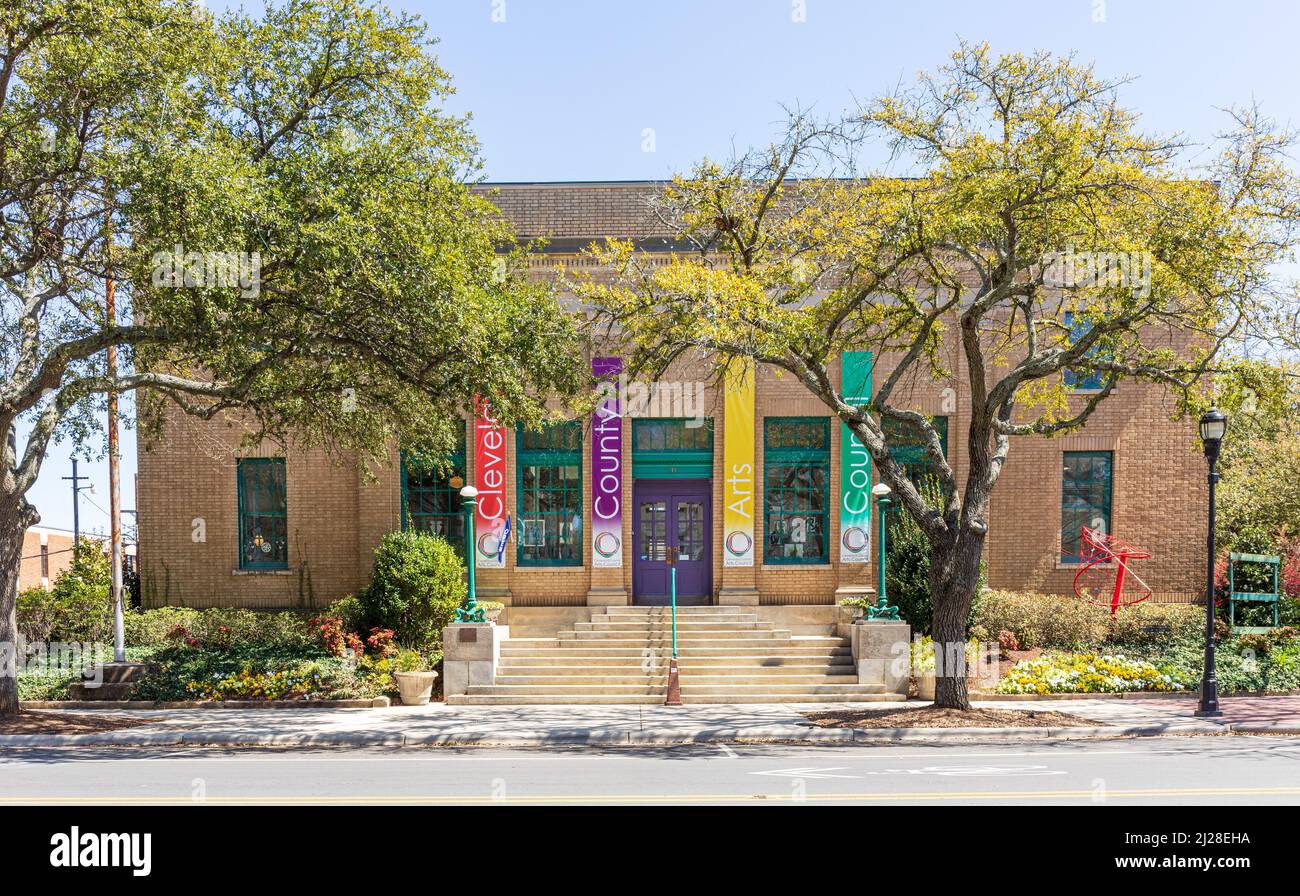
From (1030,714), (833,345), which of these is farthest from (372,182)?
(1030,714)

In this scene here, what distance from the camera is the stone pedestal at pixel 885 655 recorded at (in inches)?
679

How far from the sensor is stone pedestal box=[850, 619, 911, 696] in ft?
56.6

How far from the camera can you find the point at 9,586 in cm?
1450

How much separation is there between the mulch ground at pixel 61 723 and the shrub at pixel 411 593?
15.1 feet

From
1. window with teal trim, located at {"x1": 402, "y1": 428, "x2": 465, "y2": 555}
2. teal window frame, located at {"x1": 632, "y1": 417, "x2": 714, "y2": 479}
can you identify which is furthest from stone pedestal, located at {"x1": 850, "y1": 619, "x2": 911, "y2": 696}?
window with teal trim, located at {"x1": 402, "y1": 428, "x2": 465, "y2": 555}

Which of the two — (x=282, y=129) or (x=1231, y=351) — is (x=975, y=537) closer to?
(x=1231, y=351)

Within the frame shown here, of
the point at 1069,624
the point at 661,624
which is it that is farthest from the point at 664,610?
the point at 1069,624

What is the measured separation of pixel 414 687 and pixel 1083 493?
579 inches

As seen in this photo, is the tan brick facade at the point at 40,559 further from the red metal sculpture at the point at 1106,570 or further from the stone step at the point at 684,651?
the red metal sculpture at the point at 1106,570

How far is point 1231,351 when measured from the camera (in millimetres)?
→ 14695

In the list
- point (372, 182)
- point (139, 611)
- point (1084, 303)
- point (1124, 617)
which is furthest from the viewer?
point (139, 611)

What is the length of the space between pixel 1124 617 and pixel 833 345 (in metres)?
9.59

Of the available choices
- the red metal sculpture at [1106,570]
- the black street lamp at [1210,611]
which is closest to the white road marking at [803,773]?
the black street lamp at [1210,611]

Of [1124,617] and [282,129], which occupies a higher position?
Result: [282,129]
